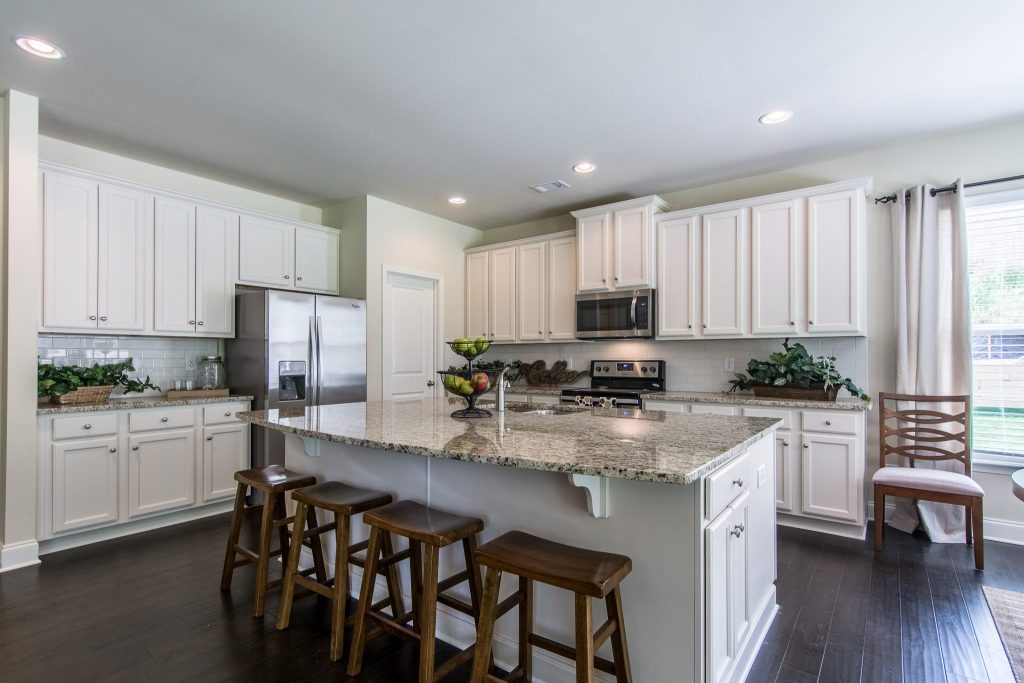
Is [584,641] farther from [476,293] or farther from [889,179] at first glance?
[476,293]

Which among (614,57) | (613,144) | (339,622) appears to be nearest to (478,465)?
(339,622)

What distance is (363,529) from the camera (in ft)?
7.98

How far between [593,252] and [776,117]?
1842 millimetres

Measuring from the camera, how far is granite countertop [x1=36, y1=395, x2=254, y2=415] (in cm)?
307

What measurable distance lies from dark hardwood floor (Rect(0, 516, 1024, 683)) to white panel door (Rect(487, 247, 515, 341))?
3168 millimetres

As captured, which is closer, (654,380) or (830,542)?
(830,542)

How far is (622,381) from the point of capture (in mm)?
4699

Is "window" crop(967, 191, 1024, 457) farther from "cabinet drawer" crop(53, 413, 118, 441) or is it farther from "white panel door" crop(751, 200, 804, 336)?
"cabinet drawer" crop(53, 413, 118, 441)

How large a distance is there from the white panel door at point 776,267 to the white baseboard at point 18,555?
4.81 metres

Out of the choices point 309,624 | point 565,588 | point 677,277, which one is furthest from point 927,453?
point 309,624

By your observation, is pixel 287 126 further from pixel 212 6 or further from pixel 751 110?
pixel 751 110

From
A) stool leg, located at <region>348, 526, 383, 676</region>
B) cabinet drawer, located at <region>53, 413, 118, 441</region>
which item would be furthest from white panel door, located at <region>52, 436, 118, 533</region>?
stool leg, located at <region>348, 526, 383, 676</region>

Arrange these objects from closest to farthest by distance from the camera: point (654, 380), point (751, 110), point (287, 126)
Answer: point (751, 110)
point (287, 126)
point (654, 380)

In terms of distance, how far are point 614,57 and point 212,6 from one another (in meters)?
1.77
